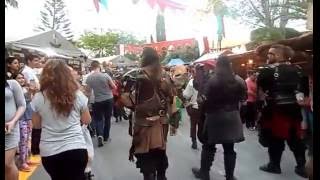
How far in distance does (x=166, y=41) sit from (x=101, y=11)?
0.72m

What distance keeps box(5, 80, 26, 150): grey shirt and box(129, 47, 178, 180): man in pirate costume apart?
0.86 meters

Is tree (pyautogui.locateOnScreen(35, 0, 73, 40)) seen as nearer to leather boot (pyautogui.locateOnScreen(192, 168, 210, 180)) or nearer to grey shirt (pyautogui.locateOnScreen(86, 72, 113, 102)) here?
grey shirt (pyautogui.locateOnScreen(86, 72, 113, 102))

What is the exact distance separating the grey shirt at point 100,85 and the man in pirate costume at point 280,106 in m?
2.19

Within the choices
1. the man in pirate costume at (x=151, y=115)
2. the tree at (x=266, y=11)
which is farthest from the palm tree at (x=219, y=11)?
the man in pirate costume at (x=151, y=115)

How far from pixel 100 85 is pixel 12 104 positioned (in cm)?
251

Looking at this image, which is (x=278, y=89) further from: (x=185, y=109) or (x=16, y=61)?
(x=16, y=61)

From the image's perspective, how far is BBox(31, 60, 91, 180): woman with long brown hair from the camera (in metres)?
2.76

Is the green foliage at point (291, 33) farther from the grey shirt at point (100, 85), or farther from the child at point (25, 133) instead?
the child at point (25, 133)

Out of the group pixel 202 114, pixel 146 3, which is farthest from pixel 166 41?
pixel 202 114

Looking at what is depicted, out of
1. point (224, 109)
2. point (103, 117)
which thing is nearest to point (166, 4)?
point (224, 109)

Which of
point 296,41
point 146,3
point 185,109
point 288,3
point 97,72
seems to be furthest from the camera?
point 97,72

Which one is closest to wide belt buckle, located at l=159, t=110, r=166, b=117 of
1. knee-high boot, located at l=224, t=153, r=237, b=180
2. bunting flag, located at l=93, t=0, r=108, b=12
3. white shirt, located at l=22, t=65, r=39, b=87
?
knee-high boot, located at l=224, t=153, r=237, b=180

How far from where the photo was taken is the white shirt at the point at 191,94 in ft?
15.8

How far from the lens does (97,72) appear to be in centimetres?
555
